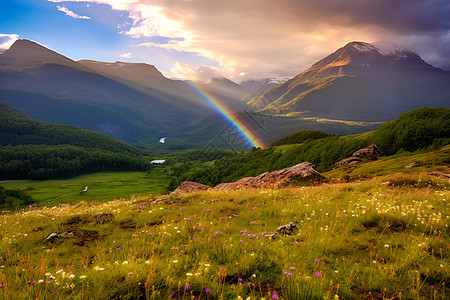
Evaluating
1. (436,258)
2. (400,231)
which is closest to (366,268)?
(436,258)

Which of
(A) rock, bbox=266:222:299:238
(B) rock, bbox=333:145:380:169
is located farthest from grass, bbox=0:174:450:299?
(B) rock, bbox=333:145:380:169

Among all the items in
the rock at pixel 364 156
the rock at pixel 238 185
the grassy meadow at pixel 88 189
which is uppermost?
the rock at pixel 364 156

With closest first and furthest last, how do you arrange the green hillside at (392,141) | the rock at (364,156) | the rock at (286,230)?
the rock at (286,230)
the green hillside at (392,141)
the rock at (364,156)

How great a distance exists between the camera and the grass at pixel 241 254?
431cm

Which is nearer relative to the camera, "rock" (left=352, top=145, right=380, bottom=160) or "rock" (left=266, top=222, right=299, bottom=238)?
"rock" (left=266, top=222, right=299, bottom=238)

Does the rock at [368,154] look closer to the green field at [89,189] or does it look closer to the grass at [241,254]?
the grass at [241,254]

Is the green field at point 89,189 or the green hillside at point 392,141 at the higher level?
the green hillside at point 392,141

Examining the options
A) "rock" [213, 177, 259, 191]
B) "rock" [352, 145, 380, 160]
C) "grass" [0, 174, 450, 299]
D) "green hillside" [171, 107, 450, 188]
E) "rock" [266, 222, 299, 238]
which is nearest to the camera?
"grass" [0, 174, 450, 299]

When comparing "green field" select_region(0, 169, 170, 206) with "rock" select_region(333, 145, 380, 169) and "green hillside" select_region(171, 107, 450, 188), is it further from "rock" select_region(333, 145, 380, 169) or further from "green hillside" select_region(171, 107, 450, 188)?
"rock" select_region(333, 145, 380, 169)

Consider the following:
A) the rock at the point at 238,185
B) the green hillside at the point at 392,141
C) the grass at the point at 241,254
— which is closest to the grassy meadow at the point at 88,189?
the green hillside at the point at 392,141

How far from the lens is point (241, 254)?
5.86m

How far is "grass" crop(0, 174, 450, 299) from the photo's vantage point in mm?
4309

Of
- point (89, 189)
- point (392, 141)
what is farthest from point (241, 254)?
point (89, 189)

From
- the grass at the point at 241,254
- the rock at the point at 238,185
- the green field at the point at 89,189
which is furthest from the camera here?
the green field at the point at 89,189
